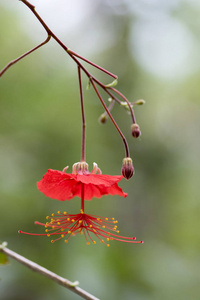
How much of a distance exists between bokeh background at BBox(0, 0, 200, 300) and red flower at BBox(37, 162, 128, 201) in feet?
6.47

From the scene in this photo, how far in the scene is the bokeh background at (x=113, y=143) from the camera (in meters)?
3.24

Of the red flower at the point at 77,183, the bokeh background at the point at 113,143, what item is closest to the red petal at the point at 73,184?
the red flower at the point at 77,183

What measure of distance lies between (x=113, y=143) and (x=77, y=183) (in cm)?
331

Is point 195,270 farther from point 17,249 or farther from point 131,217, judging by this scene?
point 17,249

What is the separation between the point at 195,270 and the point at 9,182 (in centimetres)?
201

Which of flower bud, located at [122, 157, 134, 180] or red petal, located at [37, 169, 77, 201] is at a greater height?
flower bud, located at [122, 157, 134, 180]

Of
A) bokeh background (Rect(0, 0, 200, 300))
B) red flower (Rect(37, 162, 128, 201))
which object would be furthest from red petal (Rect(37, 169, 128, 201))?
bokeh background (Rect(0, 0, 200, 300))

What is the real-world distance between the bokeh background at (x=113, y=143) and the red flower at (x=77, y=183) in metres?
1.97

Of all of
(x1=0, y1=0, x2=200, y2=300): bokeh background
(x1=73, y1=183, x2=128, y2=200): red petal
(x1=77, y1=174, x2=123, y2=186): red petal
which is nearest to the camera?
(x1=77, y1=174, x2=123, y2=186): red petal

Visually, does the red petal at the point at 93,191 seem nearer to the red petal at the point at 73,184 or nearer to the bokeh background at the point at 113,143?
the red petal at the point at 73,184

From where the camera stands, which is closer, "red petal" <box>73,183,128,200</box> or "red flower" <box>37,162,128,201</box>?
"red flower" <box>37,162,128,201</box>

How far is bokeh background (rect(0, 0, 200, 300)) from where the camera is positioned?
10.6ft

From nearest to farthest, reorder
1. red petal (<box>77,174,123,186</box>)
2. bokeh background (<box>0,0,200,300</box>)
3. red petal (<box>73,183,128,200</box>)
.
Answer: red petal (<box>77,174,123,186</box>) → red petal (<box>73,183,128,200</box>) → bokeh background (<box>0,0,200,300</box>)

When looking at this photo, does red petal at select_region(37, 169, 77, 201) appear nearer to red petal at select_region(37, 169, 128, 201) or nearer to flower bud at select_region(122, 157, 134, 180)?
red petal at select_region(37, 169, 128, 201)
